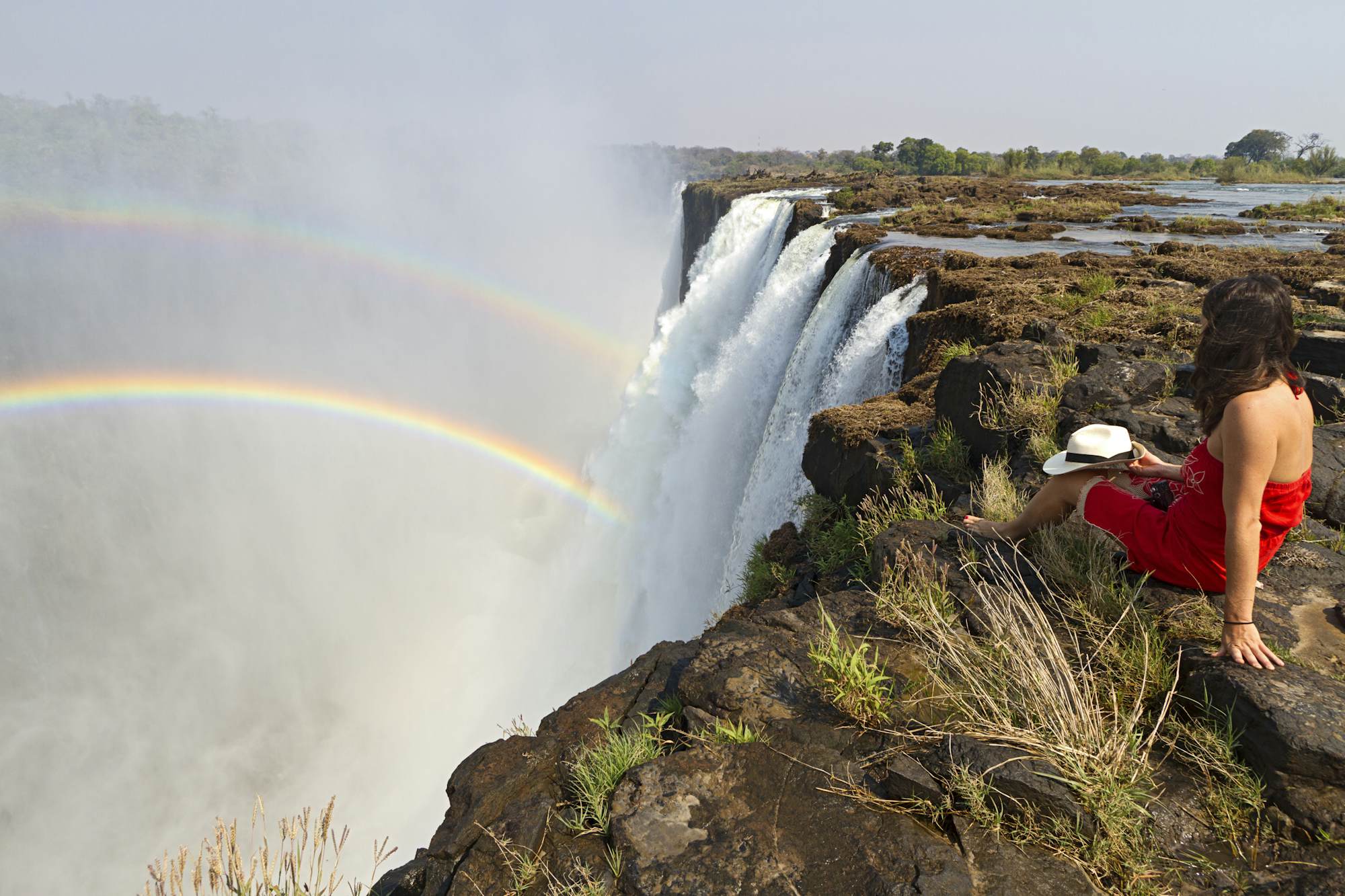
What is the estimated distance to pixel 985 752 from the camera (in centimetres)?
228

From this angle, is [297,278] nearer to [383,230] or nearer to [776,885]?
[383,230]

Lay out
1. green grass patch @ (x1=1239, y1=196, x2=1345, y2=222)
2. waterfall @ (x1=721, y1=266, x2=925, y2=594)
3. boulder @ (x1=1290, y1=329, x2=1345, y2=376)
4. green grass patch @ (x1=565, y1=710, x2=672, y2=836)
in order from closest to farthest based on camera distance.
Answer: green grass patch @ (x1=565, y1=710, x2=672, y2=836) < boulder @ (x1=1290, y1=329, x2=1345, y2=376) < waterfall @ (x1=721, y1=266, x2=925, y2=594) < green grass patch @ (x1=1239, y1=196, x2=1345, y2=222)

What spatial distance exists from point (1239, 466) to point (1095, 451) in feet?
3.15

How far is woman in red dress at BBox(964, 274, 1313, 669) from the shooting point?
8.05ft

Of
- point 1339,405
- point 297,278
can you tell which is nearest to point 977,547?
point 1339,405

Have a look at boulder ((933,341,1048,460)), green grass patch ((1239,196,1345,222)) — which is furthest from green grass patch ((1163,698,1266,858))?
green grass patch ((1239,196,1345,222))

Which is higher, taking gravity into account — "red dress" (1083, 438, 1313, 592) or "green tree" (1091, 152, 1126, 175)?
"green tree" (1091, 152, 1126, 175)

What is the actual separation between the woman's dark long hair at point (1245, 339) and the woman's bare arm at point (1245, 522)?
9 cm

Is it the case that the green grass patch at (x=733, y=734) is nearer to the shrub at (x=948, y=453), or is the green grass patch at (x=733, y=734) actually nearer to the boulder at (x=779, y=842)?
the boulder at (x=779, y=842)

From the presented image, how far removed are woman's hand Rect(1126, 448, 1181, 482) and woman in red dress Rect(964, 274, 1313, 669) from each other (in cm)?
36

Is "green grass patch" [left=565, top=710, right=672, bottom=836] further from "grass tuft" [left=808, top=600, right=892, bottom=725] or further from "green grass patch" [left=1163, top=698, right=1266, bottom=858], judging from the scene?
"green grass patch" [left=1163, top=698, right=1266, bottom=858]

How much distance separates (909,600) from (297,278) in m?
56.9

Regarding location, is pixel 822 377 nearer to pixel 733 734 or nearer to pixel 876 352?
pixel 876 352

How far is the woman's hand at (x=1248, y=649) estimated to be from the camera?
2.43m
